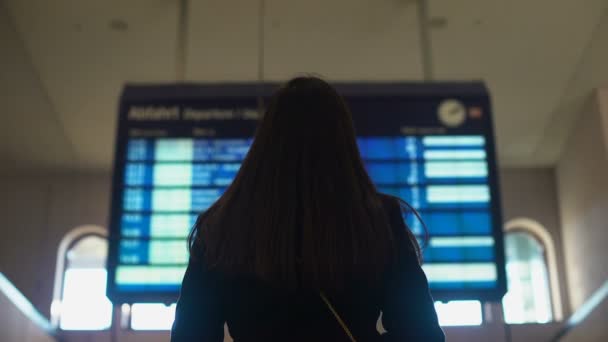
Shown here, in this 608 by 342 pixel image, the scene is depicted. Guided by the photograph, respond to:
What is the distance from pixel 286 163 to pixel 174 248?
8.45ft

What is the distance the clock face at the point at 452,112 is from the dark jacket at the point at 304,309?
2.78 meters

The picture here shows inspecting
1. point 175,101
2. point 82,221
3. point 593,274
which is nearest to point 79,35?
point 175,101

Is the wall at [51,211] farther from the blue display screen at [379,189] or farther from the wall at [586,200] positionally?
the blue display screen at [379,189]

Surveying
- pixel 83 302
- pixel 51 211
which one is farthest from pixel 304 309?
pixel 83 302

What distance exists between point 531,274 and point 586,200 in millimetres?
2019

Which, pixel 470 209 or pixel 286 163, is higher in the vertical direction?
pixel 470 209

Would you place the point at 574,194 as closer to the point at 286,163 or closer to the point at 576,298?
the point at 576,298

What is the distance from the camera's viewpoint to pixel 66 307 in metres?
9.99

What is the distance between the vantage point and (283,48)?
6.97 m

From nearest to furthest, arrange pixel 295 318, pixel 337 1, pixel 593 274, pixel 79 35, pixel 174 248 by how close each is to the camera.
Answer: pixel 295 318 < pixel 174 248 < pixel 337 1 < pixel 79 35 < pixel 593 274

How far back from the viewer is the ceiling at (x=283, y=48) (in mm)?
6367

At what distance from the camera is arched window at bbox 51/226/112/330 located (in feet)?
32.5

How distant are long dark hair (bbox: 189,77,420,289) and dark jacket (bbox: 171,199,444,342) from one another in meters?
0.03

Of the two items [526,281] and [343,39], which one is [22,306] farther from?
[526,281]
